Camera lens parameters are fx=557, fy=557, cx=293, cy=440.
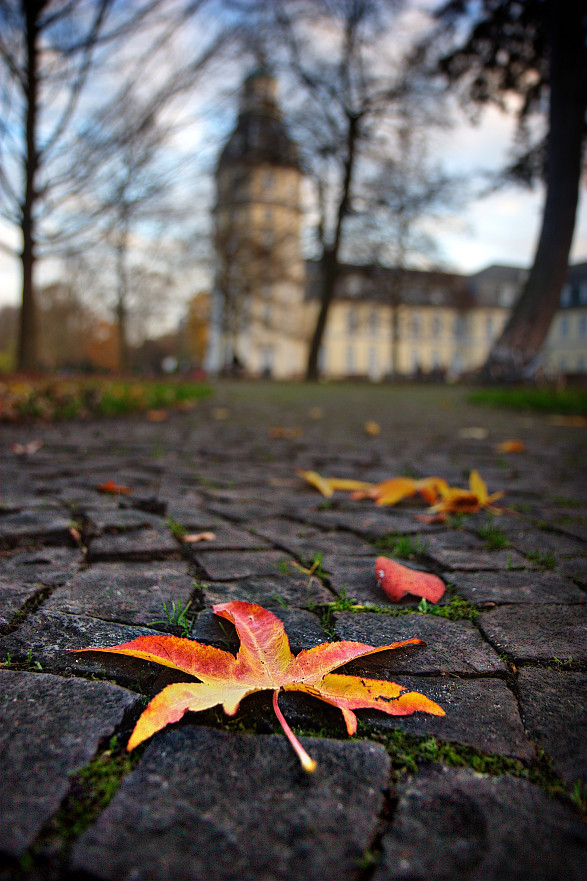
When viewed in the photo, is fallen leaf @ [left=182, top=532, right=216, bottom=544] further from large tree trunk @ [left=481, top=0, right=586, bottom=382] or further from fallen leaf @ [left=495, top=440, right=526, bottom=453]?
large tree trunk @ [left=481, top=0, right=586, bottom=382]

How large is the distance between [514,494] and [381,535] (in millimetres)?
1125

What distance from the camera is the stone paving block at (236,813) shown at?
635mm

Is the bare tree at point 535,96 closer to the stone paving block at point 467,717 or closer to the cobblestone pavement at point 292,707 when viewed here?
the cobblestone pavement at point 292,707

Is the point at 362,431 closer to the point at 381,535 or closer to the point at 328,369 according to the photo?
the point at 381,535

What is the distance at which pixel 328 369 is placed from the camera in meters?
55.8

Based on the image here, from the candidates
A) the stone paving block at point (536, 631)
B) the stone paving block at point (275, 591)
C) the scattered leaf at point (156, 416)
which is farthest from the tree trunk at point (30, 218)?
the stone paving block at point (536, 631)

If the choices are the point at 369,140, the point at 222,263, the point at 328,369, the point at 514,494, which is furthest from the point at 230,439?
the point at 328,369

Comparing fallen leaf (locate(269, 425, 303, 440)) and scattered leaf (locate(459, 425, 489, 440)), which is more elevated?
scattered leaf (locate(459, 425, 489, 440))

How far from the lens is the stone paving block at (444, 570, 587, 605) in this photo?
1444 mm

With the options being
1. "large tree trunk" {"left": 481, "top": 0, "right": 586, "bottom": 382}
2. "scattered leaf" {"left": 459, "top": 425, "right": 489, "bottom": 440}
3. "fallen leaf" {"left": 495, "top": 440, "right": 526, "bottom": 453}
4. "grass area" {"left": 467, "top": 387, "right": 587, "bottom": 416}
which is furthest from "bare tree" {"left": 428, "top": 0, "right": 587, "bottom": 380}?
"fallen leaf" {"left": 495, "top": 440, "right": 526, "bottom": 453}

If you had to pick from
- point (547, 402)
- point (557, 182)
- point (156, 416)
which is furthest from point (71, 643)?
point (557, 182)

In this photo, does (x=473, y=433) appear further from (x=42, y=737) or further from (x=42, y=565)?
(x=42, y=737)

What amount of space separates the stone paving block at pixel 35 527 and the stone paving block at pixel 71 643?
589 mm

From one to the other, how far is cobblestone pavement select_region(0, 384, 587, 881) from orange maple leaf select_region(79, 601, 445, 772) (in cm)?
3
